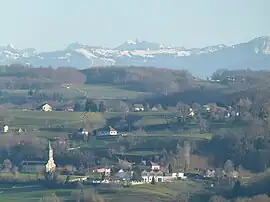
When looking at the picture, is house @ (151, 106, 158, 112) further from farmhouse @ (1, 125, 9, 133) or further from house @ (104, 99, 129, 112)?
farmhouse @ (1, 125, 9, 133)

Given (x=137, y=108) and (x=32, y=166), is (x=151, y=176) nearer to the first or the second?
(x=32, y=166)

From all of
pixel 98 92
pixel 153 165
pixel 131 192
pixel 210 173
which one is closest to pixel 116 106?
pixel 98 92

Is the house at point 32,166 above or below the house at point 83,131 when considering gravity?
below

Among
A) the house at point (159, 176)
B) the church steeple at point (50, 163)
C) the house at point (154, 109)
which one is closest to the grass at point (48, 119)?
the house at point (154, 109)

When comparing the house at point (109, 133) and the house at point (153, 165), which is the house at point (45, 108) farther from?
the house at point (153, 165)

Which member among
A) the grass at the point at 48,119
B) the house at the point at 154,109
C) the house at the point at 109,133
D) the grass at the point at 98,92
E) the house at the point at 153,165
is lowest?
the house at the point at 153,165

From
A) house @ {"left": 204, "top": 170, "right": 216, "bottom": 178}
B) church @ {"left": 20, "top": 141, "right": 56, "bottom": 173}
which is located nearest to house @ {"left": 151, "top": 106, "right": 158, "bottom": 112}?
church @ {"left": 20, "top": 141, "right": 56, "bottom": 173}

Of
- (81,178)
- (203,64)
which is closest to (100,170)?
(81,178)
